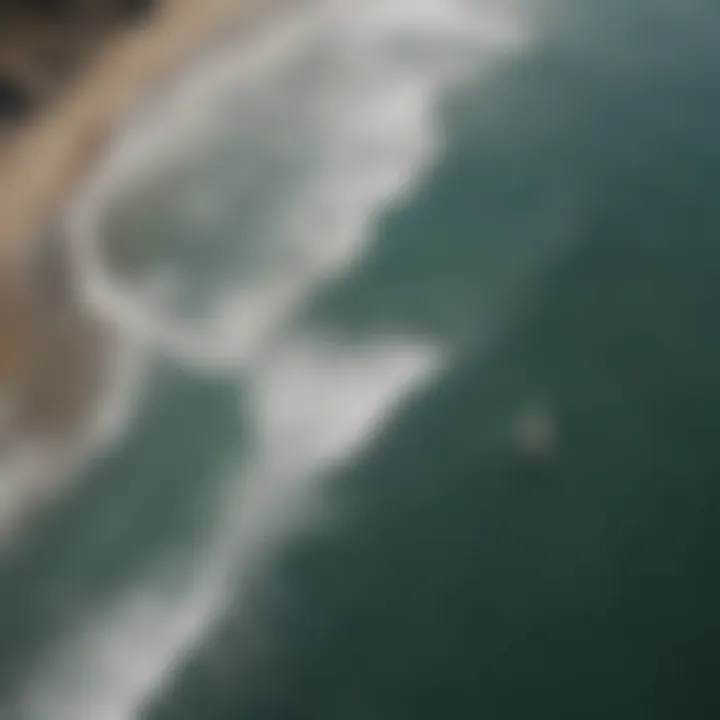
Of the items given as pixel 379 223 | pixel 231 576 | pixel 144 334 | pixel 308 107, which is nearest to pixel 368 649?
pixel 231 576

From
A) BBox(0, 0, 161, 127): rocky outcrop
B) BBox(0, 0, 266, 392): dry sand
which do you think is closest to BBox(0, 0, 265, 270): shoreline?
BBox(0, 0, 266, 392): dry sand

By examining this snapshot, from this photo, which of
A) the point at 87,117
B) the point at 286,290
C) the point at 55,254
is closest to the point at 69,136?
the point at 87,117

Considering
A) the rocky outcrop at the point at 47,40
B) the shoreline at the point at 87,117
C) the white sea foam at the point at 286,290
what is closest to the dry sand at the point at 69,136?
the shoreline at the point at 87,117

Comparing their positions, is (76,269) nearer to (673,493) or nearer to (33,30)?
(33,30)

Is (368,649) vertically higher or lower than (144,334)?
lower

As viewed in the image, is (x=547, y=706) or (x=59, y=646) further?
(x=59, y=646)

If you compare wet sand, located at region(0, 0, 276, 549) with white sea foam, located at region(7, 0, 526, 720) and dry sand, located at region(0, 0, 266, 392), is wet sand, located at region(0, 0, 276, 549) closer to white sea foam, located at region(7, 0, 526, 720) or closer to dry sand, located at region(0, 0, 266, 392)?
dry sand, located at region(0, 0, 266, 392)
